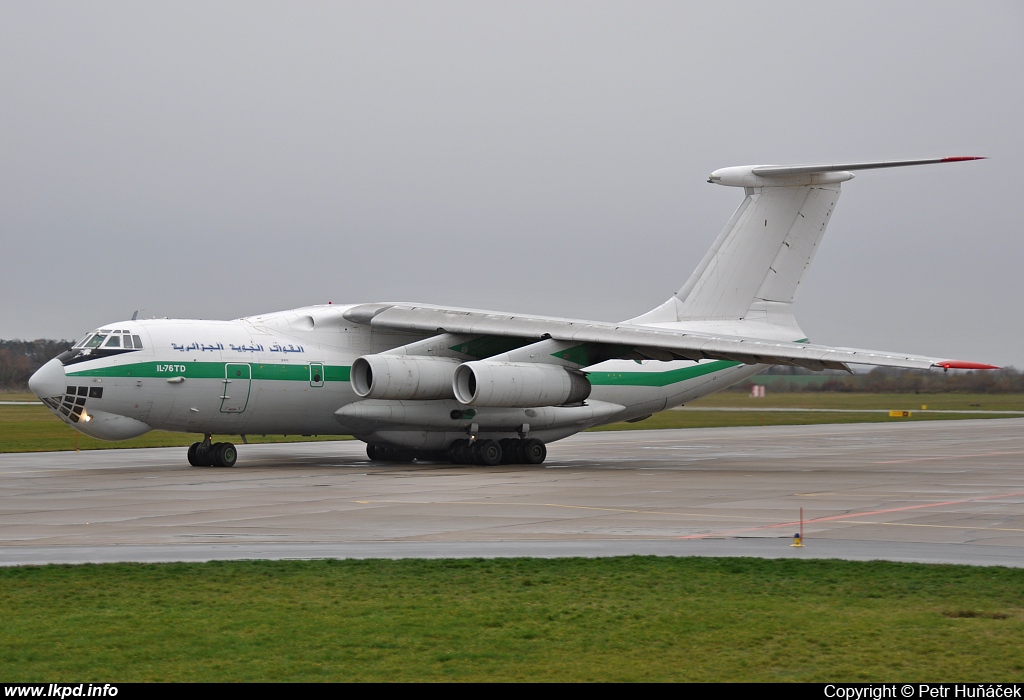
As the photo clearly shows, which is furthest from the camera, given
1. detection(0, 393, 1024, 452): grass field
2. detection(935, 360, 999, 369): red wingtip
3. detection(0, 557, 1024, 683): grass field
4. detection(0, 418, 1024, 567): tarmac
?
detection(0, 393, 1024, 452): grass field

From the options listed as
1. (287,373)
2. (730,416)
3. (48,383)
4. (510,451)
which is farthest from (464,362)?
(730,416)

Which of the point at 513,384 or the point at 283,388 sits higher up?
the point at 513,384

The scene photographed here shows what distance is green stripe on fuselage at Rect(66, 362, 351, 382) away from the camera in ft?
67.9

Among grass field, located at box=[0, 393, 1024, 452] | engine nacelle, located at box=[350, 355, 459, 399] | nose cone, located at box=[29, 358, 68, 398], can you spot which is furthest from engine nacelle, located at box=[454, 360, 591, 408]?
grass field, located at box=[0, 393, 1024, 452]

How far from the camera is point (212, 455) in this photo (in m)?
22.3

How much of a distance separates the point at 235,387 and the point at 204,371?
2.18 feet

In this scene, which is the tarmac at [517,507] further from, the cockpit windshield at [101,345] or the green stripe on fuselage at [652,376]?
the cockpit windshield at [101,345]

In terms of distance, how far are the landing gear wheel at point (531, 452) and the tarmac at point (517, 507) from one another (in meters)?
0.93

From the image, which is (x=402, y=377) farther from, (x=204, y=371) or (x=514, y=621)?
(x=514, y=621)

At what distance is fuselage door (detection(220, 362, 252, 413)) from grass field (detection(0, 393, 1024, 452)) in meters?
8.85

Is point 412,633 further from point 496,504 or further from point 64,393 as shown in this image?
point 64,393

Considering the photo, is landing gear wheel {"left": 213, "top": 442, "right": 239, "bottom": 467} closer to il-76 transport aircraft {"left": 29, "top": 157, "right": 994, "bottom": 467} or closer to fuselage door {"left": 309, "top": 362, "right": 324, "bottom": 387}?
il-76 transport aircraft {"left": 29, "top": 157, "right": 994, "bottom": 467}

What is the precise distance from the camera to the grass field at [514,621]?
241 inches

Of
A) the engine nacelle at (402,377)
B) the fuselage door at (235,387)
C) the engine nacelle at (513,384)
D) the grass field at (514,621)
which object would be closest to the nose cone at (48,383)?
the fuselage door at (235,387)
